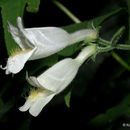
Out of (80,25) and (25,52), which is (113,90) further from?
(25,52)

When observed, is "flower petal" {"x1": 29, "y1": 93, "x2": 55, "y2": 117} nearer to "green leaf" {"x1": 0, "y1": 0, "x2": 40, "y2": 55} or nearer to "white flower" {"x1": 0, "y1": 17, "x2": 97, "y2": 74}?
"white flower" {"x1": 0, "y1": 17, "x2": 97, "y2": 74}

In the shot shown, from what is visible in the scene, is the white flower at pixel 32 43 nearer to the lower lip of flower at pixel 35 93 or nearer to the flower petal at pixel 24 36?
the flower petal at pixel 24 36

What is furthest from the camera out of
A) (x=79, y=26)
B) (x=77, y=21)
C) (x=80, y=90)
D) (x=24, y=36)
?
(x=80, y=90)

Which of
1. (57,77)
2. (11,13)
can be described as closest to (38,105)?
(57,77)

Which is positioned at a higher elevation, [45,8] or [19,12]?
[19,12]

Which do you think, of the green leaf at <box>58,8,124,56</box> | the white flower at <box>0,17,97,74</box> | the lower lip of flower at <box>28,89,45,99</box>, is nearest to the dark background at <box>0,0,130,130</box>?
the green leaf at <box>58,8,124,56</box>

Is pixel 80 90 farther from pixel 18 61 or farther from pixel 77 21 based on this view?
pixel 18 61

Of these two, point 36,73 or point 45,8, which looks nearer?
point 36,73

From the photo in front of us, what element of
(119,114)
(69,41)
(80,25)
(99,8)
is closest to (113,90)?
(99,8)
